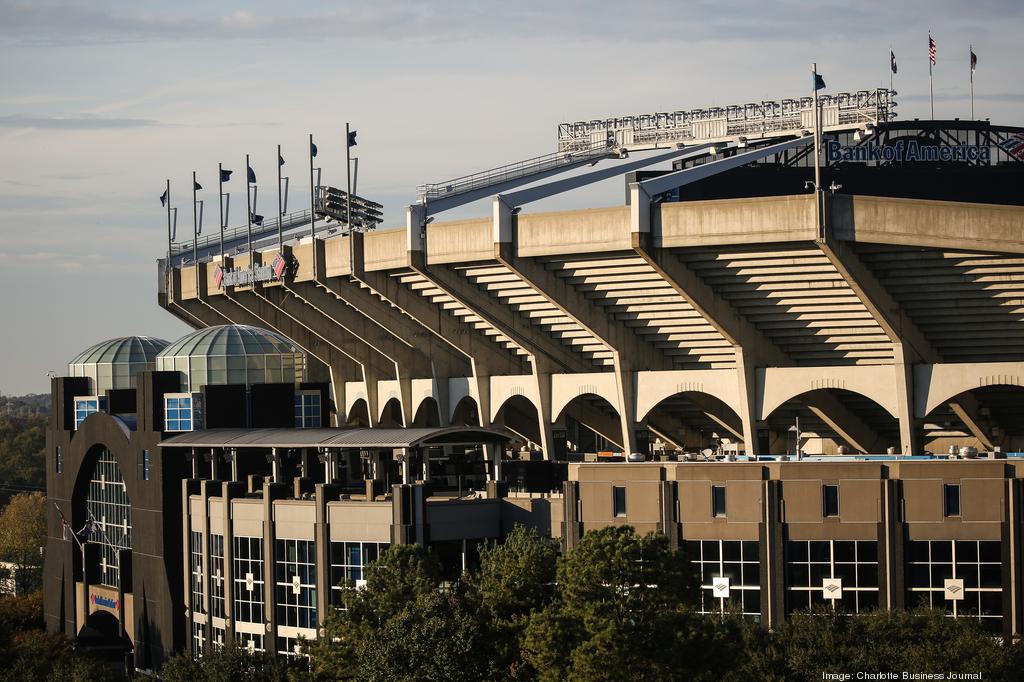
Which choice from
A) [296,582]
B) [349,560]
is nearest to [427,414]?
[296,582]

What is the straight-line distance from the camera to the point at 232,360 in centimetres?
7931

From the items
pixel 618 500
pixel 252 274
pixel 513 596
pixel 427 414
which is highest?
pixel 252 274

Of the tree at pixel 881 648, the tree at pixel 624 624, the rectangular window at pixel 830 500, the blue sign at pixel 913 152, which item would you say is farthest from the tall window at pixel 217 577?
the blue sign at pixel 913 152

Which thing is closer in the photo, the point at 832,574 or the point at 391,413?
the point at 832,574

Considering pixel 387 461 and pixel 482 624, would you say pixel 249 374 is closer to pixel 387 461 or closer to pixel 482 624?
pixel 387 461

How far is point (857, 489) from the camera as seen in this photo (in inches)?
2089

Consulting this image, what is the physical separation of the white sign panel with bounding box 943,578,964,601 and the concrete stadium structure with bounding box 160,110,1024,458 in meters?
17.9

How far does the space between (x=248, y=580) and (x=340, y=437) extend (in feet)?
21.8

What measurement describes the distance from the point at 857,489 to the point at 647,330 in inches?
1276

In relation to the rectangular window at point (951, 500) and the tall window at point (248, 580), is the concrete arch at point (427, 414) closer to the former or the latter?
the tall window at point (248, 580)

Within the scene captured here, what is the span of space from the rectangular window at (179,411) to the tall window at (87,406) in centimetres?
1127

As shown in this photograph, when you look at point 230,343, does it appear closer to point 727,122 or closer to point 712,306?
point 712,306

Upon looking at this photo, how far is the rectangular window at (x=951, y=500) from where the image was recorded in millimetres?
52406

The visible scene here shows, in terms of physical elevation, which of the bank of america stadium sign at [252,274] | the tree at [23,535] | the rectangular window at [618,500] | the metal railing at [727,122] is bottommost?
the tree at [23,535]
